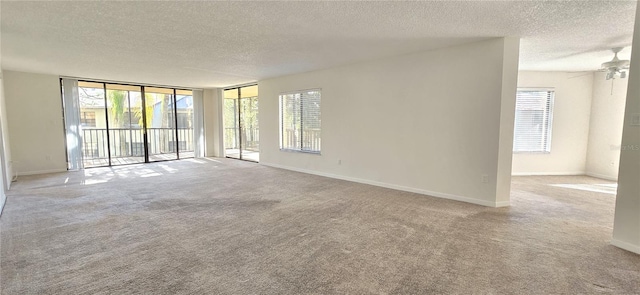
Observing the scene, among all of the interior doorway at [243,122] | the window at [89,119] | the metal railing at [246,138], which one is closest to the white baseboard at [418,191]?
the interior doorway at [243,122]

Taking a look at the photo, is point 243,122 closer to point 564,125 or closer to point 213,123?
point 213,123

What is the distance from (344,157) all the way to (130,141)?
7.09 meters

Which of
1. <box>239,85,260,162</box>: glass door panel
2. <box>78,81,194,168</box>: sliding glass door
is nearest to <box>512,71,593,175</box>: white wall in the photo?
<box>239,85,260,162</box>: glass door panel

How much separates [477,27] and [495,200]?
2.28 meters

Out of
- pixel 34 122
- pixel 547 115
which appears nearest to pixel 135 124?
pixel 34 122

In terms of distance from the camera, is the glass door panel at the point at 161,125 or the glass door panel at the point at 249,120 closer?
the glass door panel at the point at 161,125

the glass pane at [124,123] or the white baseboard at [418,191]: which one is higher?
the glass pane at [124,123]

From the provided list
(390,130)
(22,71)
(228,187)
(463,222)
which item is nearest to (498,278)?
(463,222)

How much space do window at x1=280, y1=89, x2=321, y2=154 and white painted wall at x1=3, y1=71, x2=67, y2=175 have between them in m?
5.12

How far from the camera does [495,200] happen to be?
3.86 meters

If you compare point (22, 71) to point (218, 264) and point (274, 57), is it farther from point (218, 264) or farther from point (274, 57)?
point (218, 264)

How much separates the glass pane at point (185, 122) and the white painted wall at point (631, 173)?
9.56 meters

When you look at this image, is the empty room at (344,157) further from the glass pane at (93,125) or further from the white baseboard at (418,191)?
the glass pane at (93,125)

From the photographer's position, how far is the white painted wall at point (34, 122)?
5909 millimetres
